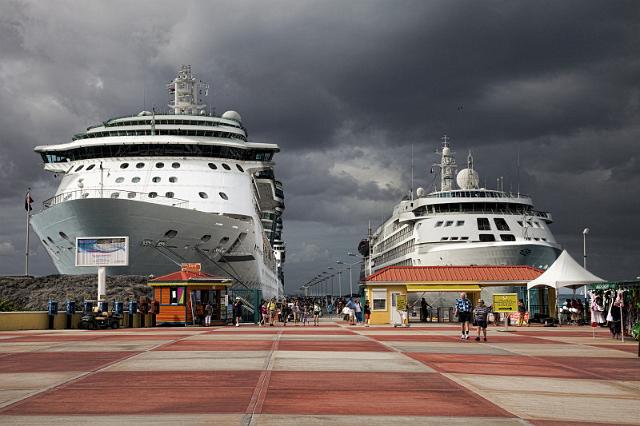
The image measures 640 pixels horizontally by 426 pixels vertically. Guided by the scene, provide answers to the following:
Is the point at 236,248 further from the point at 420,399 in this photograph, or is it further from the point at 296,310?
the point at 420,399

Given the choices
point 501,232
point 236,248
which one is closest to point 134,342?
point 236,248

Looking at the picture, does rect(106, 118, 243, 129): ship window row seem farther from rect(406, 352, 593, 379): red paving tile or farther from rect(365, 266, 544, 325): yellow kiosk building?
rect(406, 352, 593, 379): red paving tile

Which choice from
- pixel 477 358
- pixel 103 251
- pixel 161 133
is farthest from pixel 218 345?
pixel 161 133

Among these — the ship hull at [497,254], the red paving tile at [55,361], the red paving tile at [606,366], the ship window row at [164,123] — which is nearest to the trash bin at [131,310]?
the red paving tile at [55,361]

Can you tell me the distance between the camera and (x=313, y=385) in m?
10.5

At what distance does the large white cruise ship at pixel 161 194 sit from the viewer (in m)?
40.9

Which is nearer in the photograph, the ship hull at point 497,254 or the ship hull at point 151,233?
the ship hull at point 151,233

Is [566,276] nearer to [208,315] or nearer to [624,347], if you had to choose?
[624,347]

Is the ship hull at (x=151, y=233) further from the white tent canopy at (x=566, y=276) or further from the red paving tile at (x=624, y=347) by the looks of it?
the red paving tile at (x=624, y=347)

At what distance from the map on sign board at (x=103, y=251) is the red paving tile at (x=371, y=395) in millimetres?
26287

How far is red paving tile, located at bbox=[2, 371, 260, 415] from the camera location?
8328 millimetres

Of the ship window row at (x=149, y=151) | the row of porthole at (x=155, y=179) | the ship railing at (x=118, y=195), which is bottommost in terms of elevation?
the ship railing at (x=118, y=195)

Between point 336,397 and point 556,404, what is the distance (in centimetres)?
273

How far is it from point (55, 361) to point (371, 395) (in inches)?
289
